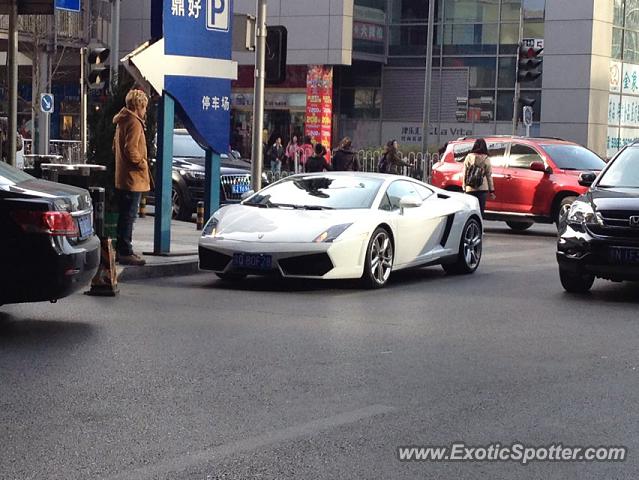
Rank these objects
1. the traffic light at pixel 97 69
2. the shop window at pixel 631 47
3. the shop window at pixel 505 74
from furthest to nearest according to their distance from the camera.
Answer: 1. the shop window at pixel 631 47
2. the shop window at pixel 505 74
3. the traffic light at pixel 97 69

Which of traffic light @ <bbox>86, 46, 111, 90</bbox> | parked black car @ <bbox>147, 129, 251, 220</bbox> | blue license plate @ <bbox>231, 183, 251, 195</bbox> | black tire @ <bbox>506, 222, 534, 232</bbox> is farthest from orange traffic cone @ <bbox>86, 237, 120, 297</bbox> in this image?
traffic light @ <bbox>86, 46, 111, 90</bbox>

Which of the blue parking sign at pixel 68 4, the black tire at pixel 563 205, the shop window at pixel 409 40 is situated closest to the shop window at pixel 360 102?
the shop window at pixel 409 40

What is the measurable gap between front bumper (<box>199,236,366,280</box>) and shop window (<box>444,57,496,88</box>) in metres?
35.9

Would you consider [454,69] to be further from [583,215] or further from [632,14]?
[583,215]

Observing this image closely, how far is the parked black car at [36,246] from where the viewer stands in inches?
375

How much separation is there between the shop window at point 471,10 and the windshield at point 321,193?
115 ft

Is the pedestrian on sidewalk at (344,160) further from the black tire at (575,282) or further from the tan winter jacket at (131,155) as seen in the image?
the black tire at (575,282)

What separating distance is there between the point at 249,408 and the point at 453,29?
142 feet

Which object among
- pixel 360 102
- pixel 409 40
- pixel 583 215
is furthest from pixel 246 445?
pixel 360 102

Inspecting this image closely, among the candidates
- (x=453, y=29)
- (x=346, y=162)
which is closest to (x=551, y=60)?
(x=453, y=29)

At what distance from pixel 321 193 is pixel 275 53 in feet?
15.4

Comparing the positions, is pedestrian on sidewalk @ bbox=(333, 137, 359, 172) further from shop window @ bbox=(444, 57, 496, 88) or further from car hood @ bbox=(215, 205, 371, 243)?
shop window @ bbox=(444, 57, 496, 88)

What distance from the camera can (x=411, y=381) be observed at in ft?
26.3

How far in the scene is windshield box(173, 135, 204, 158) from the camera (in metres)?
23.3
